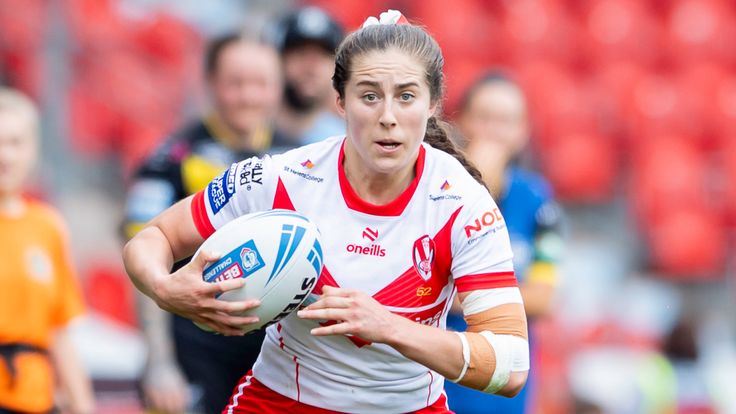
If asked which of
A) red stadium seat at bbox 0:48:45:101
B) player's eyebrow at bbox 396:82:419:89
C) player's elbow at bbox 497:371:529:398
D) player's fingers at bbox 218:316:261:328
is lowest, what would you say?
player's elbow at bbox 497:371:529:398

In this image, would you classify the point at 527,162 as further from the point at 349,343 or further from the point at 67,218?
the point at 349,343

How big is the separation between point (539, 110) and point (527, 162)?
1121 mm

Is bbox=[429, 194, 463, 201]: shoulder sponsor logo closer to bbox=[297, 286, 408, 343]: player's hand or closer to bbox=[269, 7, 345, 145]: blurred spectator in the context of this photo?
bbox=[297, 286, 408, 343]: player's hand

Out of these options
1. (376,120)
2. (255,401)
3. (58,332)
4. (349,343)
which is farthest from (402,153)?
(58,332)

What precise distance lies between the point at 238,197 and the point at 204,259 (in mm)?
358

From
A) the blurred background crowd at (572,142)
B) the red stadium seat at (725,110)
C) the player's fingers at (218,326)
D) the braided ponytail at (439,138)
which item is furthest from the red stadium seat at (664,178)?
the player's fingers at (218,326)

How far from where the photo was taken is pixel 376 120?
355 cm

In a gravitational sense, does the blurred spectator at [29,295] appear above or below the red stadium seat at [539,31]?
below

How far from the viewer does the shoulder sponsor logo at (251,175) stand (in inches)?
147

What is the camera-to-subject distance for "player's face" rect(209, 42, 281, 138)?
226 inches

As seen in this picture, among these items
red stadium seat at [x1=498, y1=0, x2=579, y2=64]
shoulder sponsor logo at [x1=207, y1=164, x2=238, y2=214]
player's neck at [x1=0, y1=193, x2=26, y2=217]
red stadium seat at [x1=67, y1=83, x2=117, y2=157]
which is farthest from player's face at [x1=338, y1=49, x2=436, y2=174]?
red stadium seat at [x1=498, y1=0, x2=579, y2=64]

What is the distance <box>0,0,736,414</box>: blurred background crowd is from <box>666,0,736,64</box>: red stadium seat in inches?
0.8

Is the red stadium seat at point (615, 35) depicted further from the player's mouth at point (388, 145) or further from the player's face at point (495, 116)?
the player's mouth at point (388, 145)

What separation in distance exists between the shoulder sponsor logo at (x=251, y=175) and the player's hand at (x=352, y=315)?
1.73ft
